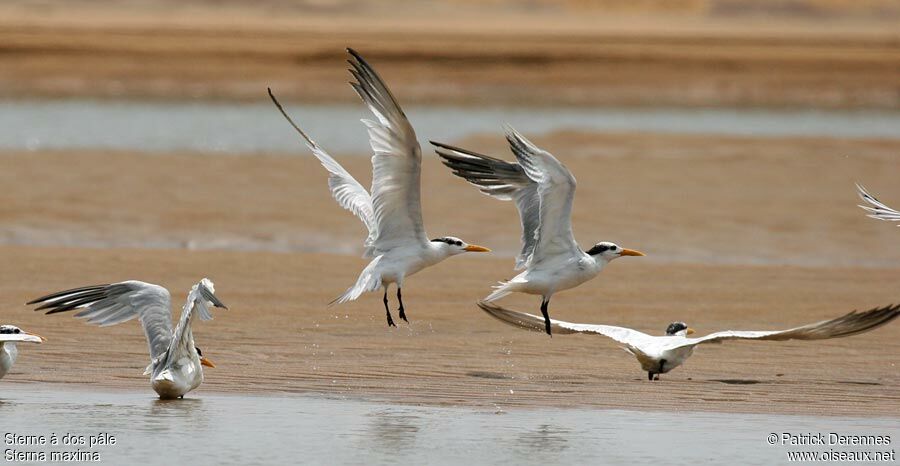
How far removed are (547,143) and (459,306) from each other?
14.1 meters

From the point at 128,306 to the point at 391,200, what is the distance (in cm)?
233

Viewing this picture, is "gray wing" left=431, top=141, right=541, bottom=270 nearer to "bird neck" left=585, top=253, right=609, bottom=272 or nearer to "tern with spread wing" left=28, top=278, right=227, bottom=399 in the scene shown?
"bird neck" left=585, top=253, right=609, bottom=272

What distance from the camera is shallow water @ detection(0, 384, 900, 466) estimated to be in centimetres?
947

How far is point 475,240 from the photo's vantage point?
61.2 feet

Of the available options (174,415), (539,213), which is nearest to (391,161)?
(539,213)

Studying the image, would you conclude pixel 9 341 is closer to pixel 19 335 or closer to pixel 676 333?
pixel 19 335

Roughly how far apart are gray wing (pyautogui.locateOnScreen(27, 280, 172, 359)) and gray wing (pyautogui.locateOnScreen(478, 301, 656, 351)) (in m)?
2.45

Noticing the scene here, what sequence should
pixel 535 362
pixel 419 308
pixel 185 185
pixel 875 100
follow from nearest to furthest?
pixel 535 362, pixel 419 308, pixel 185 185, pixel 875 100

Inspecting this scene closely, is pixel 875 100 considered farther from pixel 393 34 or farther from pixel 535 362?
pixel 535 362

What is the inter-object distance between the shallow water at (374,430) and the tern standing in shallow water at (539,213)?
1654 millimetres

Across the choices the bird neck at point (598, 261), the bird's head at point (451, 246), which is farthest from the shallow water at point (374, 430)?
the bird's head at point (451, 246)

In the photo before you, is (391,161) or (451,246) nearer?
(391,161)

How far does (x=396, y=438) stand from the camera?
984cm

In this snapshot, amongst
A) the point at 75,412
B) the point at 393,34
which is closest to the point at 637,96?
the point at 393,34
